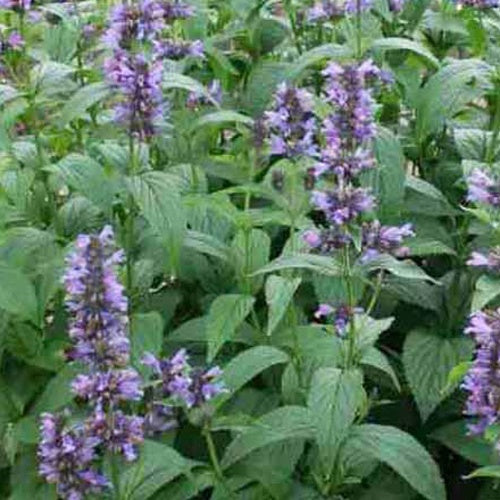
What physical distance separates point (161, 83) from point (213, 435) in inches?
37.8

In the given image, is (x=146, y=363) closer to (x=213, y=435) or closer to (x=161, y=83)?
(x=213, y=435)

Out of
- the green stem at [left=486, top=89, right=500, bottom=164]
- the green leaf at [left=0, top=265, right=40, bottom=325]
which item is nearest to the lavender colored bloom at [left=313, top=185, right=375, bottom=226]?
the green leaf at [left=0, top=265, right=40, bottom=325]

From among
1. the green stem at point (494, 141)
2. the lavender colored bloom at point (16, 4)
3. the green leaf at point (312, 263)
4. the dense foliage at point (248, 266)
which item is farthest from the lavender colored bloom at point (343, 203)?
the lavender colored bloom at point (16, 4)

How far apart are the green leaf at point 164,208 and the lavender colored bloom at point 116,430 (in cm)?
56

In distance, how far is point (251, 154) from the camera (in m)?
3.69

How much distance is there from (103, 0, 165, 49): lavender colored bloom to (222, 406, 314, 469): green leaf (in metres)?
1.03

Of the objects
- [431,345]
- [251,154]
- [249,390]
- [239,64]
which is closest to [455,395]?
[431,345]

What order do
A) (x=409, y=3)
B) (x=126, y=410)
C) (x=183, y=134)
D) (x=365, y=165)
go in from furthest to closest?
(x=409, y=3)
(x=183, y=134)
(x=126, y=410)
(x=365, y=165)

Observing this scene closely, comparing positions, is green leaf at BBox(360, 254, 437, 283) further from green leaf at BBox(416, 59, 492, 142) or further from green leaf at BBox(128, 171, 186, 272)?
green leaf at BBox(416, 59, 492, 142)

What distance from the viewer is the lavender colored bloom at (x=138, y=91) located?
126 inches

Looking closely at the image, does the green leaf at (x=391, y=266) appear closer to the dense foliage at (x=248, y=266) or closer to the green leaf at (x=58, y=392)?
the dense foliage at (x=248, y=266)

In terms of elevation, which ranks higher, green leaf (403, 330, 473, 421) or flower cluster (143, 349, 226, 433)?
flower cluster (143, 349, 226, 433)

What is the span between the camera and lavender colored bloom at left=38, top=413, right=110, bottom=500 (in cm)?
274

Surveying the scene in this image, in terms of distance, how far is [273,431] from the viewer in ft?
10.1
